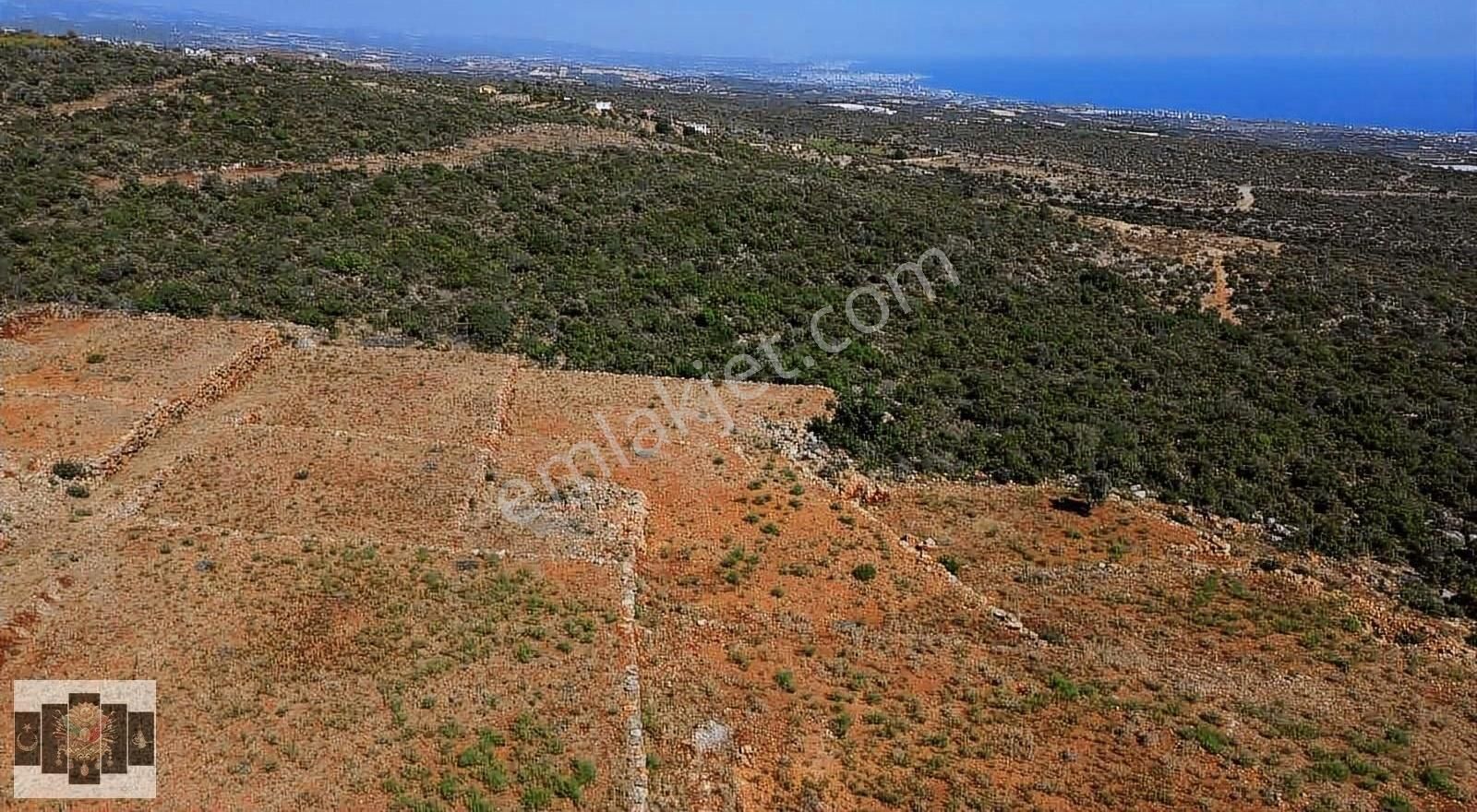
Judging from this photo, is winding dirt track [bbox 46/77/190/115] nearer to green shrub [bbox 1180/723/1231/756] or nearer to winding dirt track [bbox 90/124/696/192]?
winding dirt track [bbox 90/124/696/192]

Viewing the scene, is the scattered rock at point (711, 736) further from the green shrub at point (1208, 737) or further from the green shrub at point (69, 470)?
the green shrub at point (69, 470)

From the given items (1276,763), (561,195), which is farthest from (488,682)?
(561,195)

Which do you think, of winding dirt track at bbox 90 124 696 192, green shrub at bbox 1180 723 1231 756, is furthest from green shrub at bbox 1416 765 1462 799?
winding dirt track at bbox 90 124 696 192

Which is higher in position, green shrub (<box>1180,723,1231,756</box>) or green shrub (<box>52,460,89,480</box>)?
green shrub (<box>52,460,89,480</box>)

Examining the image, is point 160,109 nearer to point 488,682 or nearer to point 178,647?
point 178,647

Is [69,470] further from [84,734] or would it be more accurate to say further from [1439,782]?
[1439,782]

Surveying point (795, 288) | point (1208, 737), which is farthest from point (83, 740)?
point (795, 288)

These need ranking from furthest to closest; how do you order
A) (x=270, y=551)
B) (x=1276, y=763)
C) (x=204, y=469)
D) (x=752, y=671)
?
(x=204, y=469)
(x=270, y=551)
(x=752, y=671)
(x=1276, y=763)
